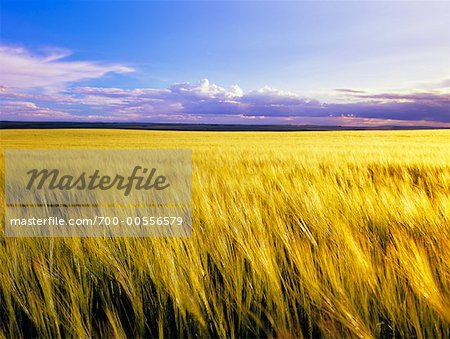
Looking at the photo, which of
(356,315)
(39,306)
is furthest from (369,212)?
(39,306)

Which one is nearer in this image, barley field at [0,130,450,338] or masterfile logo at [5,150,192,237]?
barley field at [0,130,450,338]

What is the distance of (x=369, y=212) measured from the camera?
7.99ft

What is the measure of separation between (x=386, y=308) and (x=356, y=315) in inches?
5.6

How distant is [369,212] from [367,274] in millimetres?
1127

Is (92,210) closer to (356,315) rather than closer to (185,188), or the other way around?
(185,188)

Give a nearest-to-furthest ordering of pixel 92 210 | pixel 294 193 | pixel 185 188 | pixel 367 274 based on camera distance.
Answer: pixel 367 274, pixel 92 210, pixel 294 193, pixel 185 188

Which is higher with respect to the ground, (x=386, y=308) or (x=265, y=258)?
(x=265, y=258)

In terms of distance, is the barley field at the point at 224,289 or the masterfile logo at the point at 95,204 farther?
the masterfile logo at the point at 95,204

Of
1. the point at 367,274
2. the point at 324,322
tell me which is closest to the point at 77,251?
the point at 324,322

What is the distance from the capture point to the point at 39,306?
1321 mm

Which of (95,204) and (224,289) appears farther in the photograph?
(95,204)

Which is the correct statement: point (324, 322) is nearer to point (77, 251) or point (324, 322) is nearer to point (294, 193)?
point (77, 251)

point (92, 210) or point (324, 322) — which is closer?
point (324, 322)

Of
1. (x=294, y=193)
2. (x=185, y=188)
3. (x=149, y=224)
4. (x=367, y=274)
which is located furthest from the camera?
(x=185, y=188)
